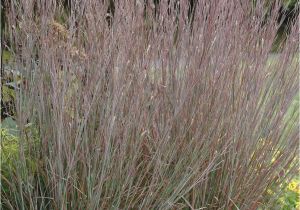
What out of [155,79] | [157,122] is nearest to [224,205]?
[157,122]

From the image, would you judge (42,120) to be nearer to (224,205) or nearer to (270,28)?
(224,205)

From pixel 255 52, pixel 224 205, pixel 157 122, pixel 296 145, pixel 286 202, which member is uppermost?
pixel 255 52

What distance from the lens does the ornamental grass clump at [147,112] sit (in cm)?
220

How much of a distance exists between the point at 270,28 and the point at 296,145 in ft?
2.37

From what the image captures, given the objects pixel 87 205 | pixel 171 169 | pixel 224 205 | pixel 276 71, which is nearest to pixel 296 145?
pixel 276 71

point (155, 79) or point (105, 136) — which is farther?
point (155, 79)

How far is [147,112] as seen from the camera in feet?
8.22

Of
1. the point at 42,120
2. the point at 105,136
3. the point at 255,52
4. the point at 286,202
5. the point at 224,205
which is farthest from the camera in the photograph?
the point at 286,202

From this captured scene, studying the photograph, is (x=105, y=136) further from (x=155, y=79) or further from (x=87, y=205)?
(x=155, y=79)

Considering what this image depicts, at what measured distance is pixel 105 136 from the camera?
2.10 m

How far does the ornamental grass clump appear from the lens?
2.20 m

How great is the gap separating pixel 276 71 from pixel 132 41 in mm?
1026

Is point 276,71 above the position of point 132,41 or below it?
below

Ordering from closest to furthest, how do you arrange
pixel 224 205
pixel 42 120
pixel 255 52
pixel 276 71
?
pixel 42 120
pixel 224 205
pixel 255 52
pixel 276 71
